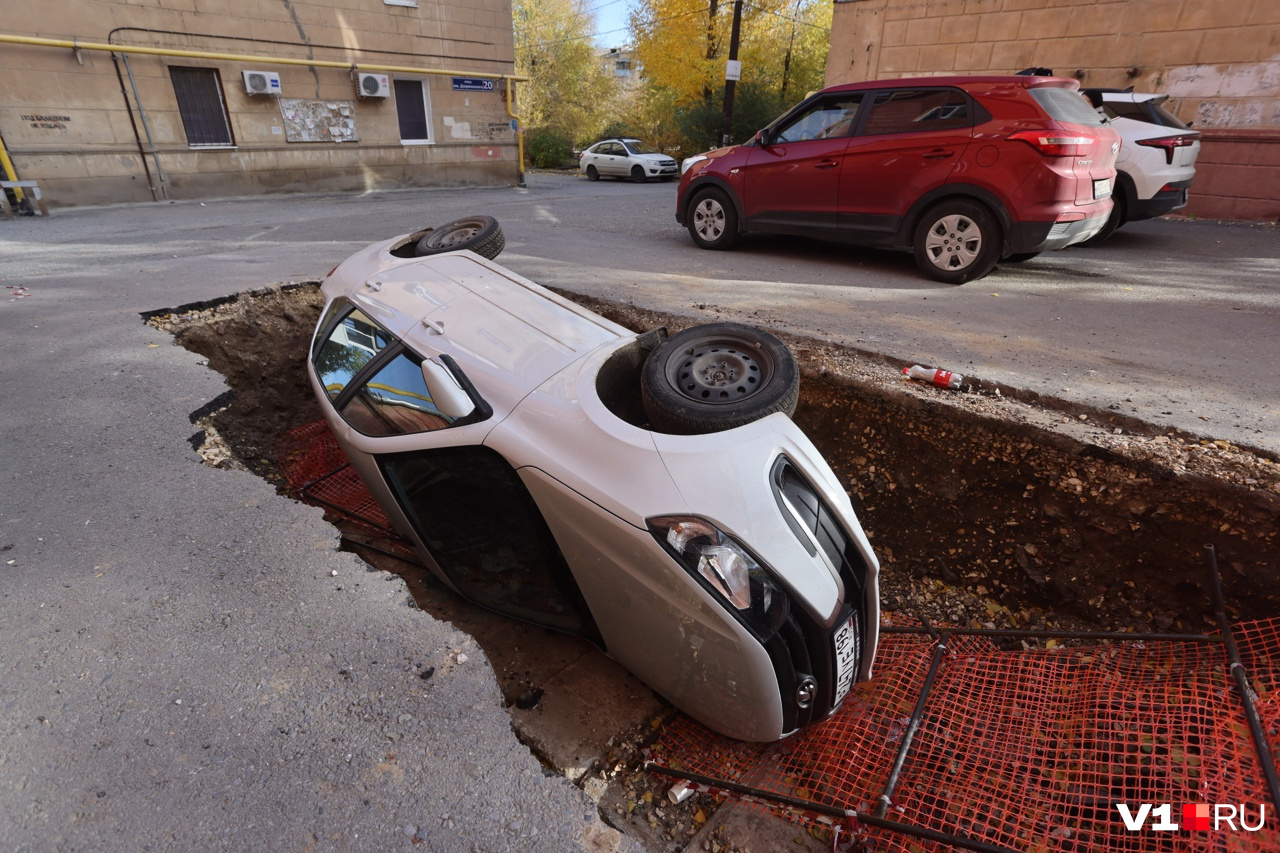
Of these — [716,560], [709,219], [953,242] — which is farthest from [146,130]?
[716,560]

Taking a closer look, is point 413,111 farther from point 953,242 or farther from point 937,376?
point 937,376

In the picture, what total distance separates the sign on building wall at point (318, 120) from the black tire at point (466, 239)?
1456 centimetres

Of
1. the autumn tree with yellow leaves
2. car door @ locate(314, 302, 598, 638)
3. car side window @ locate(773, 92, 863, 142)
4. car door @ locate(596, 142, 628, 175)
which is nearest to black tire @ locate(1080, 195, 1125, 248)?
car side window @ locate(773, 92, 863, 142)

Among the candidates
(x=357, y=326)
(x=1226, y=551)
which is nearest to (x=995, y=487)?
(x=1226, y=551)

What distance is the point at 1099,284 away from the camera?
22.6 ft

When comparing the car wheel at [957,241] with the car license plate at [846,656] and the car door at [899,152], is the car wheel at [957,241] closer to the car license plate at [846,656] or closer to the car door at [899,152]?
the car door at [899,152]

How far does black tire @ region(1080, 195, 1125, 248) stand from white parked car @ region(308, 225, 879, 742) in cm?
791

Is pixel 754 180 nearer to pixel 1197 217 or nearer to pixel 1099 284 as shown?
pixel 1099 284

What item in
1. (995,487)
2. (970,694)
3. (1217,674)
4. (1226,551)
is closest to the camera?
(1217,674)

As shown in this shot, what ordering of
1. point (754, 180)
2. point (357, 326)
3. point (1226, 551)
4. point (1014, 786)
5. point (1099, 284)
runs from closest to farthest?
point (1014, 786) → point (1226, 551) → point (357, 326) → point (1099, 284) → point (754, 180)

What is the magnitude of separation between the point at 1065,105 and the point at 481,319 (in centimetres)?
621

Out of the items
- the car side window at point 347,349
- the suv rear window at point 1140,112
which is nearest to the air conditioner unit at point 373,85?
the suv rear window at point 1140,112

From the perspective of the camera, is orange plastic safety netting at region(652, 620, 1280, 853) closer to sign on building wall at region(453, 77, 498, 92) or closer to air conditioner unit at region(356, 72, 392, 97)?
air conditioner unit at region(356, 72, 392, 97)

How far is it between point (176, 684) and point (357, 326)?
6.48 ft
